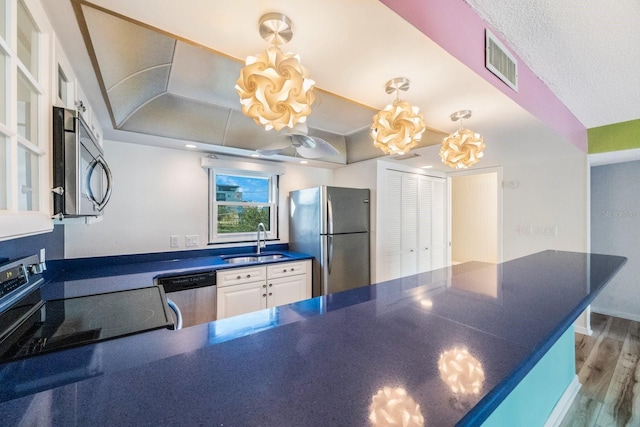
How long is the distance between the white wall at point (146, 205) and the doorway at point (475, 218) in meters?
4.70

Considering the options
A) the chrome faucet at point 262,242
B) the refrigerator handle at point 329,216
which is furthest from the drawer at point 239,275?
the refrigerator handle at point 329,216

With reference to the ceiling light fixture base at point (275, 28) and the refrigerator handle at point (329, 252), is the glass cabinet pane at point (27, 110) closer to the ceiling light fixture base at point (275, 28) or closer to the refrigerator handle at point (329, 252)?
the ceiling light fixture base at point (275, 28)

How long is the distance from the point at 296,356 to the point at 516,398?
4.19ft

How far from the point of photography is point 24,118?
85 cm

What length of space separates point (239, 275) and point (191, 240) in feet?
2.53

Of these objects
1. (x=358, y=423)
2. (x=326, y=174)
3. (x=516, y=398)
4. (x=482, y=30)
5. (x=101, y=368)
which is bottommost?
(x=516, y=398)

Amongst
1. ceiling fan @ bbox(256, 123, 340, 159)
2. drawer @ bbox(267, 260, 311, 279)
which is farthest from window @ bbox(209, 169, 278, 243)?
ceiling fan @ bbox(256, 123, 340, 159)

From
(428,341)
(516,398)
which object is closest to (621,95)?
(516,398)

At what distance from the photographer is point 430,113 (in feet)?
5.89

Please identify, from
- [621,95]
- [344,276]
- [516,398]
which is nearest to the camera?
[516,398]

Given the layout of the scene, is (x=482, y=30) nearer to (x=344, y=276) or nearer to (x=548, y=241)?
(x=344, y=276)

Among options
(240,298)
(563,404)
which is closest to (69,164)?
(240,298)

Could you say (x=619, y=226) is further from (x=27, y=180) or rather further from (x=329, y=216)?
(x=27, y=180)

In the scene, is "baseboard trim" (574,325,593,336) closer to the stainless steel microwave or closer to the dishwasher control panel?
the dishwasher control panel
